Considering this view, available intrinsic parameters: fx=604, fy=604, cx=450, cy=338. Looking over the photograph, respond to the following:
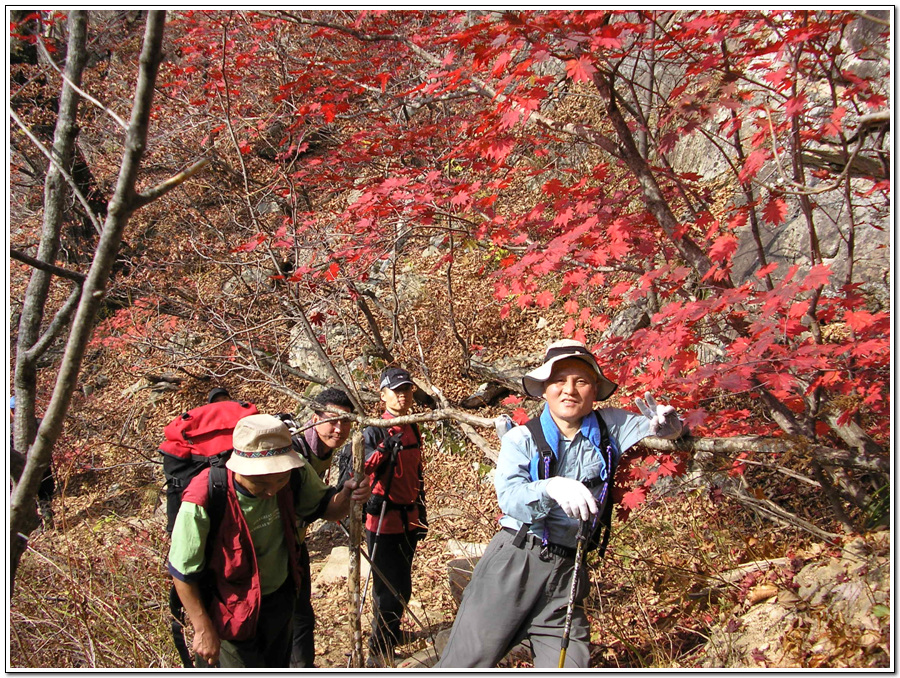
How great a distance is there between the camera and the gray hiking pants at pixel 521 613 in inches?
104

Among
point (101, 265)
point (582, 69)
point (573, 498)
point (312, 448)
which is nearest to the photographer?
point (101, 265)

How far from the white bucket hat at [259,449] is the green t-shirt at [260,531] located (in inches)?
5.4

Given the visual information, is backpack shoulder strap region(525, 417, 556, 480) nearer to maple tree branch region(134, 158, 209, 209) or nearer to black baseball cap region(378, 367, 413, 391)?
maple tree branch region(134, 158, 209, 209)

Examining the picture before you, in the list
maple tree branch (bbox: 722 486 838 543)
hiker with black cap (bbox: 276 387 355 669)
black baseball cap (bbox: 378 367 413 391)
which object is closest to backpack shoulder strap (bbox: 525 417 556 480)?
hiker with black cap (bbox: 276 387 355 669)

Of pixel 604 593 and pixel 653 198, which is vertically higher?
pixel 653 198

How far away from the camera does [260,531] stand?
9.71ft

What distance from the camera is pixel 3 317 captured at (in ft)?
6.34

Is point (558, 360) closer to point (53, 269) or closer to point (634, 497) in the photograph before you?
point (634, 497)

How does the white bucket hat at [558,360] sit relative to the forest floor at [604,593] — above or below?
above

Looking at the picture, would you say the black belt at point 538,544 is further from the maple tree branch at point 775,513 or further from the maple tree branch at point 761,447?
the maple tree branch at point 775,513

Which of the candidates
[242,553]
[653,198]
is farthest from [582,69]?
[242,553]

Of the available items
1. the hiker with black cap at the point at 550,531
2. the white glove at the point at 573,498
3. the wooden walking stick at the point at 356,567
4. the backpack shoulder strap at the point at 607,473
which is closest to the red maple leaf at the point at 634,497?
the backpack shoulder strap at the point at 607,473

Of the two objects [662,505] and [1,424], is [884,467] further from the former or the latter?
[1,424]

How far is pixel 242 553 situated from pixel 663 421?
2.01 meters
